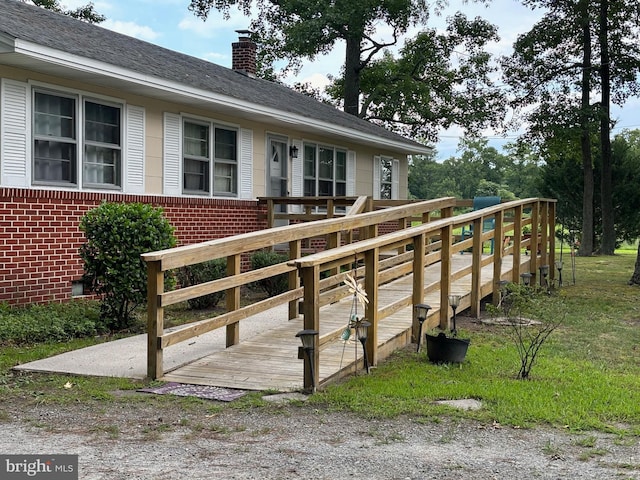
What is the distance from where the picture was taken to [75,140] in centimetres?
968

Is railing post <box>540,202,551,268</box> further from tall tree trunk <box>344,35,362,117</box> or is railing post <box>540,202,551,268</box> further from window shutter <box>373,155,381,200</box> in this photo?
tall tree trunk <box>344,35,362,117</box>

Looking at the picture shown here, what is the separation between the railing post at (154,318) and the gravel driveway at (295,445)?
0.74 metres

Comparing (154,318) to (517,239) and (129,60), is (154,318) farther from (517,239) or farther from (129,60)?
(517,239)

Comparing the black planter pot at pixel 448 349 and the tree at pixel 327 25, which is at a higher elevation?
the tree at pixel 327 25

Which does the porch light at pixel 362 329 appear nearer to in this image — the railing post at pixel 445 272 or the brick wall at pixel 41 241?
the railing post at pixel 445 272

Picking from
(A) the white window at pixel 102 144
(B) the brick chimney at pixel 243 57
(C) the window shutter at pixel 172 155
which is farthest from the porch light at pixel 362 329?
(B) the brick chimney at pixel 243 57

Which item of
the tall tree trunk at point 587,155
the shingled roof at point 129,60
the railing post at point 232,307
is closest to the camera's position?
the railing post at point 232,307

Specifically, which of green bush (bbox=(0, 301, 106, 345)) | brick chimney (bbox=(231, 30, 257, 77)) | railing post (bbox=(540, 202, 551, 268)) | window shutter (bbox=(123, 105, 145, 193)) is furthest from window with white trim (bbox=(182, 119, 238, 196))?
brick chimney (bbox=(231, 30, 257, 77))

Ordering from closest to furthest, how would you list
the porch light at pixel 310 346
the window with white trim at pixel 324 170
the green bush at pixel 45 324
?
the porch light at pixel 310 346 → the green bush at pixel 45 324 → the window with white trim at pixel 324 170

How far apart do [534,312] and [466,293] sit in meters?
2.24

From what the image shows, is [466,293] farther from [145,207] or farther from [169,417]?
[169,417]

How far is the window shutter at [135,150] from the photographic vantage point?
1060 centimetres

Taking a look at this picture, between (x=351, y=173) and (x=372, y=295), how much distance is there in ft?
37.7

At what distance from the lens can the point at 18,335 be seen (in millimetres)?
7215
